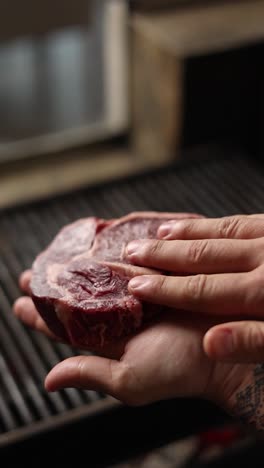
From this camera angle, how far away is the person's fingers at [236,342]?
1.47 m

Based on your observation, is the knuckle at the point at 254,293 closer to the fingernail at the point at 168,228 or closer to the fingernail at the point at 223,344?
the fingernail at the point at 223,344

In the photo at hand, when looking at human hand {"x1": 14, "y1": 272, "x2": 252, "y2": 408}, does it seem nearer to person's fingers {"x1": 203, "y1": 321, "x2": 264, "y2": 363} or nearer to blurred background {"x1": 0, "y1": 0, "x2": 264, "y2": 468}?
person's fingers {"x1": 203, "y1": 321, "x2": 264, "y2": 363}

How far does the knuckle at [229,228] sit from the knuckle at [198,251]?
0.11 metres

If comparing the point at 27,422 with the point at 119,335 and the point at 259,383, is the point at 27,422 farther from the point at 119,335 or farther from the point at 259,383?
the point at 259,383

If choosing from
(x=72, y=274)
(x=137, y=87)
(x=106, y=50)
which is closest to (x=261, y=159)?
(x=137, y=87)

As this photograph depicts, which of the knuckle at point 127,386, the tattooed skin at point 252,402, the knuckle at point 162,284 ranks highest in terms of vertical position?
the knuckle at point 162,284

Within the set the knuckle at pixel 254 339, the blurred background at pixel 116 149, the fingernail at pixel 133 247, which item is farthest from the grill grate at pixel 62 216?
the knuckle at pixel 254 339

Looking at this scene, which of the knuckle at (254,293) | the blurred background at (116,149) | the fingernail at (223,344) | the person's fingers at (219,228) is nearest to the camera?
the fingernail at (223,344)

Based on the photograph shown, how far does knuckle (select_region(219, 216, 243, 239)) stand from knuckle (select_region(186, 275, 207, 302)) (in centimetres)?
22

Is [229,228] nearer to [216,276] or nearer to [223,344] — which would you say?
[216,276]

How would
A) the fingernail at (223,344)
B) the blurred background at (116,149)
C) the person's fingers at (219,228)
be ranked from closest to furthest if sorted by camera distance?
the fingernail at (223,344)
the person's fingers at (219,228)
the blurred background at (116,149)

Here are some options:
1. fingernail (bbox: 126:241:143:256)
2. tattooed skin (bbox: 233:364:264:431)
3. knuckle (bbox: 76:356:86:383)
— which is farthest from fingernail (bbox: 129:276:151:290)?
tattooed skin (bbox: 233:364:264:431)

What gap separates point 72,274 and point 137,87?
68.7 inches

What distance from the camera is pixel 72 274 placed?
1.87 meters
